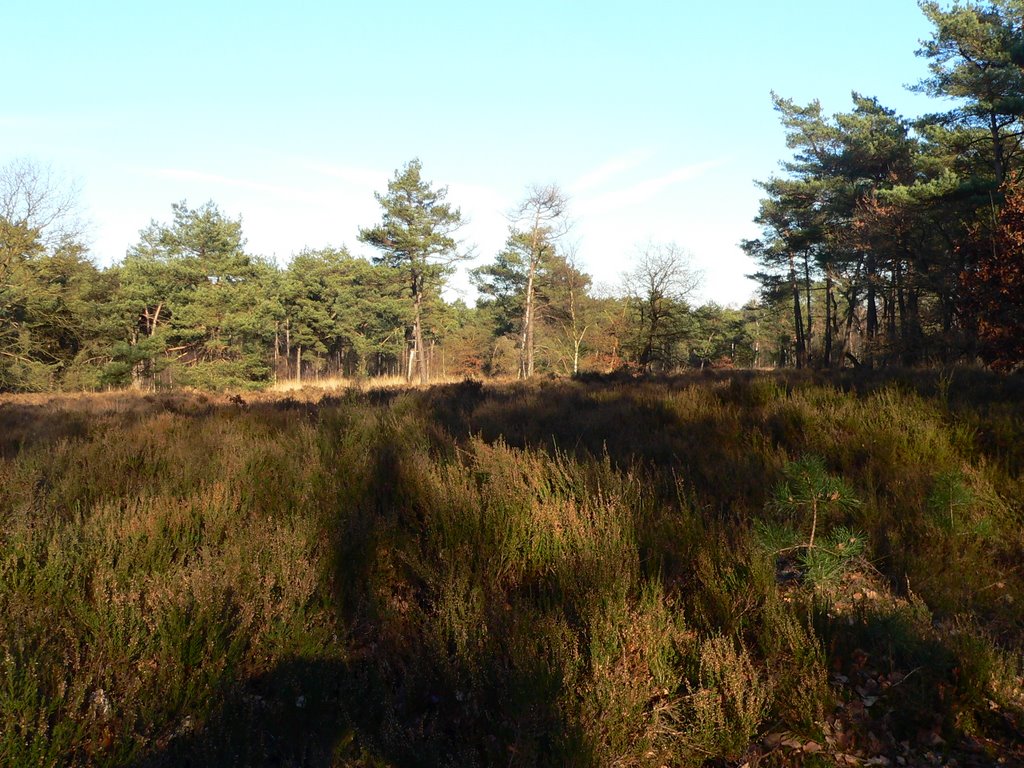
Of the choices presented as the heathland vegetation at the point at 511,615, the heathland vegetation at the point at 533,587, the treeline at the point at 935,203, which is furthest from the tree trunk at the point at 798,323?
the heathland vegetation at the point at 511,615

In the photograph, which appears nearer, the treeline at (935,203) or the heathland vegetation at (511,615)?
the heathland vegetation at (511,615)

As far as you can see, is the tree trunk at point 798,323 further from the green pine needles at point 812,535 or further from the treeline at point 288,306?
the green pine needles at point 812,535

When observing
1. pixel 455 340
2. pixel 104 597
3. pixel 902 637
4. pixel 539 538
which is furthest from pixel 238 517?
pixel 455 340

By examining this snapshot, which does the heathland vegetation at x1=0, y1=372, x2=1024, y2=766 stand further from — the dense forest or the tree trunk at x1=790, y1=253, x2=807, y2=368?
the tree trunk at x1=790, y1=253, x2=807, y2=368

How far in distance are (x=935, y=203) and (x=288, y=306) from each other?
4466cm

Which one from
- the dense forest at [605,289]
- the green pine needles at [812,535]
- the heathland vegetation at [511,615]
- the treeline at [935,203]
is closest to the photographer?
the heathland vegetation at [511,615]

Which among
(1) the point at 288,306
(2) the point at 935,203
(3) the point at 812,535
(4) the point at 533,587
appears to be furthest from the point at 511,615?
(1) the point at 288,306

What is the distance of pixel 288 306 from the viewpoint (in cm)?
5034

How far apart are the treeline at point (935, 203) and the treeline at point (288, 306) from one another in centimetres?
837

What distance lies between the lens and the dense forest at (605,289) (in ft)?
65.6

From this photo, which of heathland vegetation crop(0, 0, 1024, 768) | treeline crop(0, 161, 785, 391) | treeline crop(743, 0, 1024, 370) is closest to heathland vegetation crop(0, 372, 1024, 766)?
heathland vegetation crop(0, 0, 1024, 768)

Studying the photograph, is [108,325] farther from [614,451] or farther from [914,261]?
[914,261]

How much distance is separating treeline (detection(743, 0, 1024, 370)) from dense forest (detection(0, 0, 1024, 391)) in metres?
0.07

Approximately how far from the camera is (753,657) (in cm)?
297
